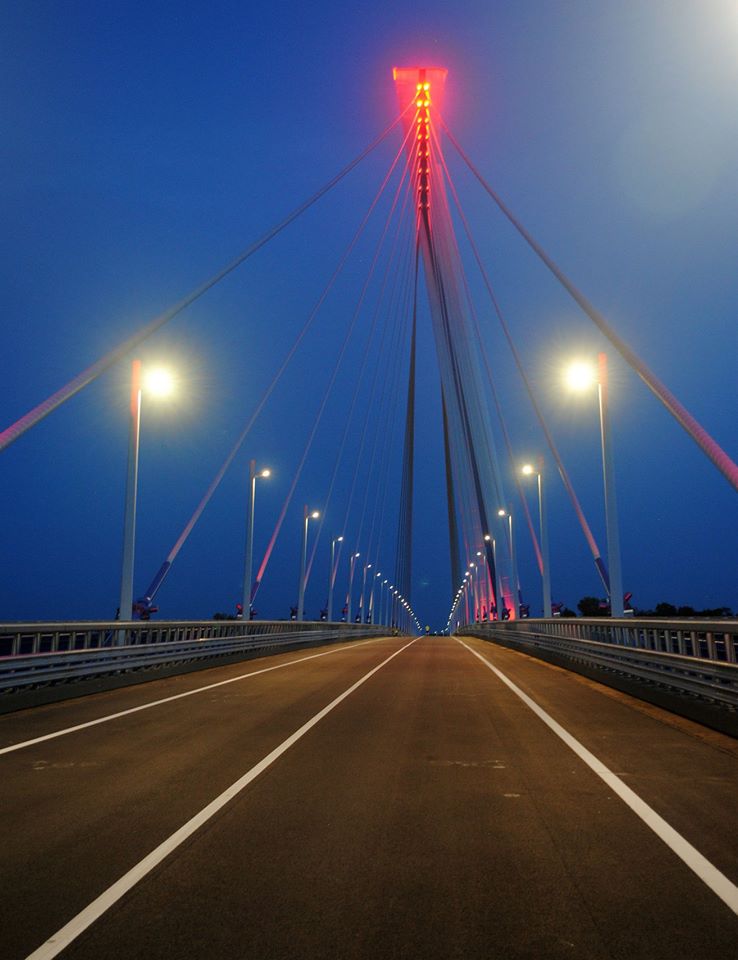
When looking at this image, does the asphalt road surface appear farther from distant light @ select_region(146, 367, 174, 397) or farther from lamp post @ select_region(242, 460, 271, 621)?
lamp post @ select_region(242, 460, 271, 621)

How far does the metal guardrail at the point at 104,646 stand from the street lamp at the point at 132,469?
96 cm

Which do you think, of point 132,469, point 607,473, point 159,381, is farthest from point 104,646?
point 607,473

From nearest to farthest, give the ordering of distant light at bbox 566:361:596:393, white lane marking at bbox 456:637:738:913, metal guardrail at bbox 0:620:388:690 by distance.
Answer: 1. white lane marking at bbox 456:637:738:913
2. metal guardrail at bbox 0:620:388:690
3. distant light at bbox 566:361:596:393

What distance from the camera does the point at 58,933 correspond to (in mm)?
4086

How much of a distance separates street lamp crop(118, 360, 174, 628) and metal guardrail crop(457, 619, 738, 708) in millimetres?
11090

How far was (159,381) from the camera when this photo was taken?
21.2m

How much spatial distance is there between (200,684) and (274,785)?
437 inches

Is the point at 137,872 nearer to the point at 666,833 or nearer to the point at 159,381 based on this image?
the point at 666,833

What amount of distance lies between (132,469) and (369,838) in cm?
1694

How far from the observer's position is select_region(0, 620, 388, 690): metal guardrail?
13.9m

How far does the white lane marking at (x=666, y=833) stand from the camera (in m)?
4.68

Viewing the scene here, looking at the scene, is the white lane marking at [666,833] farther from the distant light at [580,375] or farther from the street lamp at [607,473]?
the distant light at [580,375]

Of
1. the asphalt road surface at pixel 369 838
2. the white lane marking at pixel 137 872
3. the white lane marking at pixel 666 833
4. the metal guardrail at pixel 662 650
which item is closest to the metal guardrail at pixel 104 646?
the asphalt road surface at pixel 369 838

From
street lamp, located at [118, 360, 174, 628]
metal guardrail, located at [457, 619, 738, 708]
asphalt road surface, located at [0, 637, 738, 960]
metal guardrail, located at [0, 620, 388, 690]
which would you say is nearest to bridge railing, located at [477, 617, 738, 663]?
metal guardrail, located at [457, 619, 738, 708]
